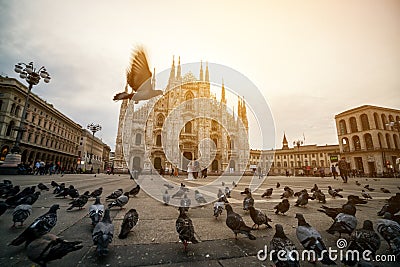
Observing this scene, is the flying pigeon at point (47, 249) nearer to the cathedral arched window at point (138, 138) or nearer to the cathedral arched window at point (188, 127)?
the cathedral arched window at point (138, 138)

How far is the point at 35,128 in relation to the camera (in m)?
30.6

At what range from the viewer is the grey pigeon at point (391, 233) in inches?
65.8

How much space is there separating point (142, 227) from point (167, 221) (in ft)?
1.44

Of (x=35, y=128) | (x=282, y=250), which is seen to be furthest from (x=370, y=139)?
(x=35, y=128)

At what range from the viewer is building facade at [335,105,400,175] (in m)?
29.5

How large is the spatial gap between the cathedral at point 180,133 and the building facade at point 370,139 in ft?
63.7

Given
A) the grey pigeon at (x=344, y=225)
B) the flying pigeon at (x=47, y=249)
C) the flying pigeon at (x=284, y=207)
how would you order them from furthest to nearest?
the flying pigeon at (x=284, y=207), the grey pigeon at (x=344, y=225), the flying pigeon at (x=47, y=249)

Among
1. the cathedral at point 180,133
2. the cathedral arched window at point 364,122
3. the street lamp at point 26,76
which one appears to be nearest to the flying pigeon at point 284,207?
the street lamp at point 26,76

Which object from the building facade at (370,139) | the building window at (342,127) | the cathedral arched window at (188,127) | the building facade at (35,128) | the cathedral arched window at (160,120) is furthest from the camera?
the building window at (342,127)

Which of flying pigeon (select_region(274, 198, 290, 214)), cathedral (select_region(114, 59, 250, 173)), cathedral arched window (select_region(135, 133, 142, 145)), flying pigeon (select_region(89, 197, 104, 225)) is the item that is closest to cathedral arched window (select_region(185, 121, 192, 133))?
cathedral (select_region(114, 59, 250, 173))

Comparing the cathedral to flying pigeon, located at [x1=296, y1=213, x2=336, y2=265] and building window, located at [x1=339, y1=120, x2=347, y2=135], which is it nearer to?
building window, located at [x1=339, y1=120, x2=347, y2=135]

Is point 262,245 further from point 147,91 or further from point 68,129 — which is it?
point 68,129

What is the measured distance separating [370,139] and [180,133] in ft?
110

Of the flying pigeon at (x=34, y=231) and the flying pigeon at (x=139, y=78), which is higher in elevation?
the flying pigeon at (x=139, y=78)
